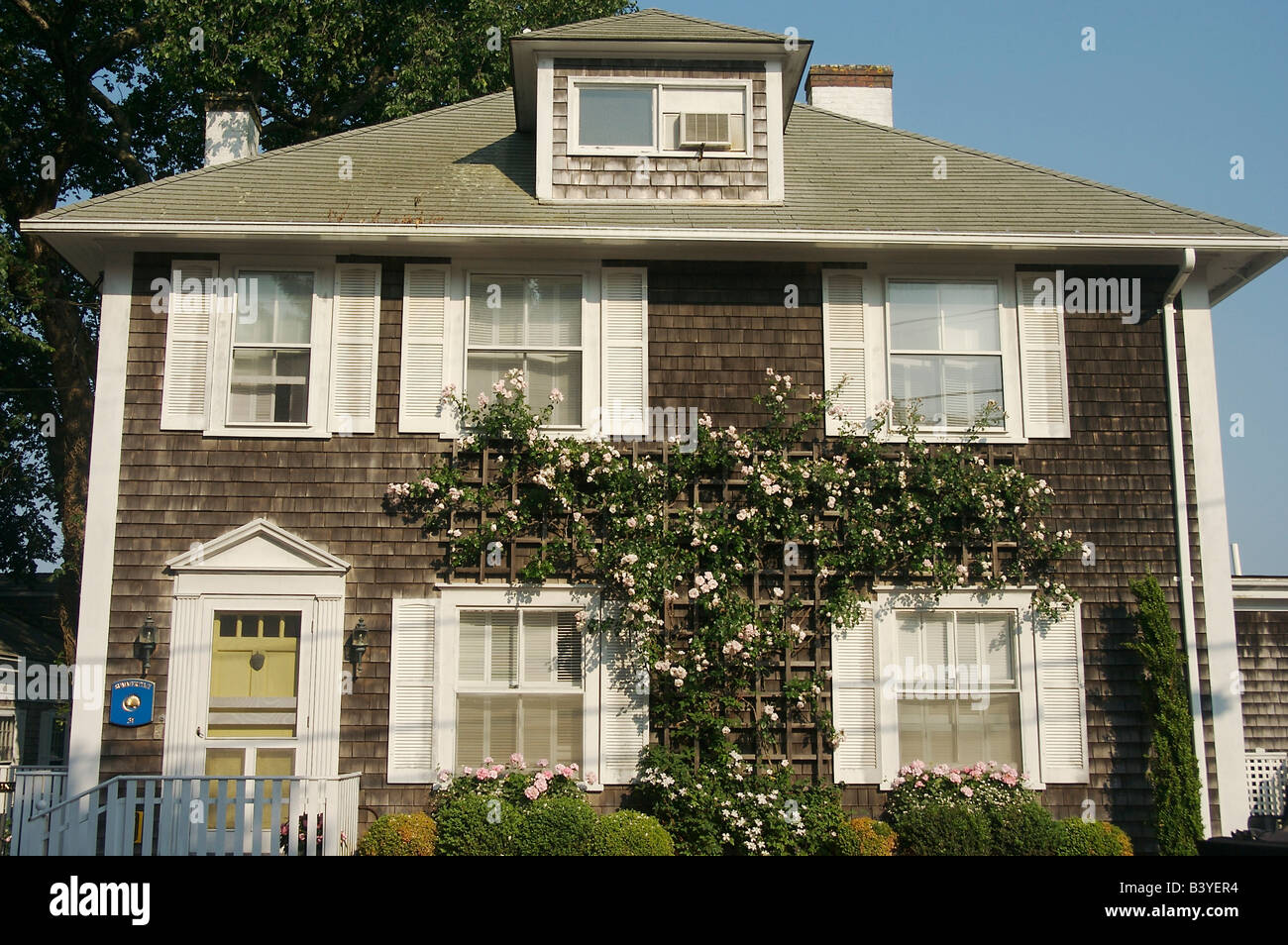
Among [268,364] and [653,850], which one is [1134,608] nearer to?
[653,850]

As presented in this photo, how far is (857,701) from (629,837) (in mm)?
2373

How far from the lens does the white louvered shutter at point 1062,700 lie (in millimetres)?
10344

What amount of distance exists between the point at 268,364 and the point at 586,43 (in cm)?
431

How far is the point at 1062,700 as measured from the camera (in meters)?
10.5

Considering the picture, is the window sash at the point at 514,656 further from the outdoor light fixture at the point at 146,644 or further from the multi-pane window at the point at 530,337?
the outdoor light fixture at the point at 146,644

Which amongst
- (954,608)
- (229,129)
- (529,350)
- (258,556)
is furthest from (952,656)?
(229,129)

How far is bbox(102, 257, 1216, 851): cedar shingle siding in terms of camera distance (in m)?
10.3

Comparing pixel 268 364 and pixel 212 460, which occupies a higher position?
pixel 268 364

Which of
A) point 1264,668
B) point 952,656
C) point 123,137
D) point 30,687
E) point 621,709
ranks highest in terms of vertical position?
point 123,137

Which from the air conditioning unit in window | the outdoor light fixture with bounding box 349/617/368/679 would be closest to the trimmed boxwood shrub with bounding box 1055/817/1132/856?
the outdoor light fixture with bounding box 349/617/368/679

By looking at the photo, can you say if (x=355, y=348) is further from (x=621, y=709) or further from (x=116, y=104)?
(x=116, y=104)

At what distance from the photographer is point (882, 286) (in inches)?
441

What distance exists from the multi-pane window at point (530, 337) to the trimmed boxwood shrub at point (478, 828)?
3.38 m
